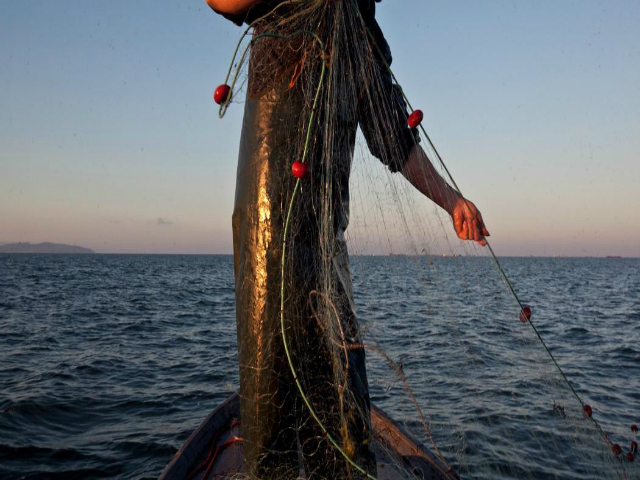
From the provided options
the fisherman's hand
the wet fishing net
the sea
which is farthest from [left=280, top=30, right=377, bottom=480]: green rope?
the fisherman's hand

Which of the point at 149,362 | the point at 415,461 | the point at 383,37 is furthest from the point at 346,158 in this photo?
the point at 149,362

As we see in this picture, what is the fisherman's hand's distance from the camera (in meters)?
2.42

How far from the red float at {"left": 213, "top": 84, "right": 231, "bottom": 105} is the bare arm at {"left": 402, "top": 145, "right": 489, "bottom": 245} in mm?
950

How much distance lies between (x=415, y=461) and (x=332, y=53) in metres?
4.08

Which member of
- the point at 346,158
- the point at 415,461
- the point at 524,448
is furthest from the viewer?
the point at 524,448

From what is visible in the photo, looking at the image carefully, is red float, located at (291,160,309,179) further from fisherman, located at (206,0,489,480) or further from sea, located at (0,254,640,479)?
sea, located at (0,254,640,479)

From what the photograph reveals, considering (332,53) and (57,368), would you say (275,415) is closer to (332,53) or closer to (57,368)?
(332,53)

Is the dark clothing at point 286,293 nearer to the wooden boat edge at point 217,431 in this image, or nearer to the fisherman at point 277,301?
the fisherman at point 277,301

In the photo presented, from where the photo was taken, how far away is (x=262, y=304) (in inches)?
82.1

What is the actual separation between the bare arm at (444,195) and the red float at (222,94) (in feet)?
3.12

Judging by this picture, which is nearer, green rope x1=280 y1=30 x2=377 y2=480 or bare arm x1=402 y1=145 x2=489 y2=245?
green rope x1=280 y1=30 x2=377 y2=480

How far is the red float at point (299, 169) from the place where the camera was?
205 centimetres

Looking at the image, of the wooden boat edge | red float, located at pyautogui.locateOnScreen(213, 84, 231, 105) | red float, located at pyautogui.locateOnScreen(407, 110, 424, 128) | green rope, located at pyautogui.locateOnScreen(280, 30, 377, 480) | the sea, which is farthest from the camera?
the sea

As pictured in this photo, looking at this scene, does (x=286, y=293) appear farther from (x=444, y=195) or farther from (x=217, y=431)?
(x=217, y=431)
